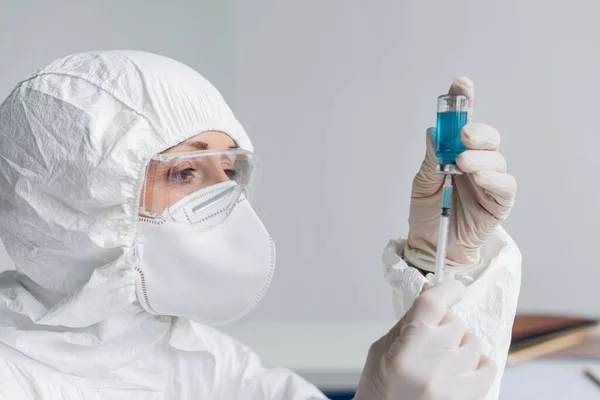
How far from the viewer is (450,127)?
103 centimetres

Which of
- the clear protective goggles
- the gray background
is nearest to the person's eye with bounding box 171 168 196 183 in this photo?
the clear protective goggles

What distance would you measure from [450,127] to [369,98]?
1.30 metres

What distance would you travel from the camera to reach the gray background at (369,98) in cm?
223

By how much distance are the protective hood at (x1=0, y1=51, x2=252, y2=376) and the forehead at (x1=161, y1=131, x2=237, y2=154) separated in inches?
1.0

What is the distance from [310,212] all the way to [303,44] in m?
0.68

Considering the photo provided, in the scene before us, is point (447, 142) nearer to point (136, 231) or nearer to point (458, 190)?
point (458, 190)

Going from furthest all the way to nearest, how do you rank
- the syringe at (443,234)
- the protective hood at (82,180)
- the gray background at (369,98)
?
the gray background at (369,98) → the protective hood at (82,180) → the syringe at (443,234)

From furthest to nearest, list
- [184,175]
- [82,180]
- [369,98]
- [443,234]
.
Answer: [369,98], [184,175], [82,180], [443,234]

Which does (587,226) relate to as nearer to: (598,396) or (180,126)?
(598,396)

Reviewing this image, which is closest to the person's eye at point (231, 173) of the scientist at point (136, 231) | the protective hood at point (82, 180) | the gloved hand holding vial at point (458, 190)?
the scientist at point (136, 231)

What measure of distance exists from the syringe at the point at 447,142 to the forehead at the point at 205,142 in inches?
19.7

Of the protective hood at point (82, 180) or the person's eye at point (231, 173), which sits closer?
the protective hood at point (82, 180)

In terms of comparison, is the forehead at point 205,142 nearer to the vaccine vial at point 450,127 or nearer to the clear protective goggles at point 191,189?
the clear protective goggles at point 191,189

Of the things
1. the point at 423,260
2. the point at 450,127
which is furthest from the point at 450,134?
the point at 423,260
